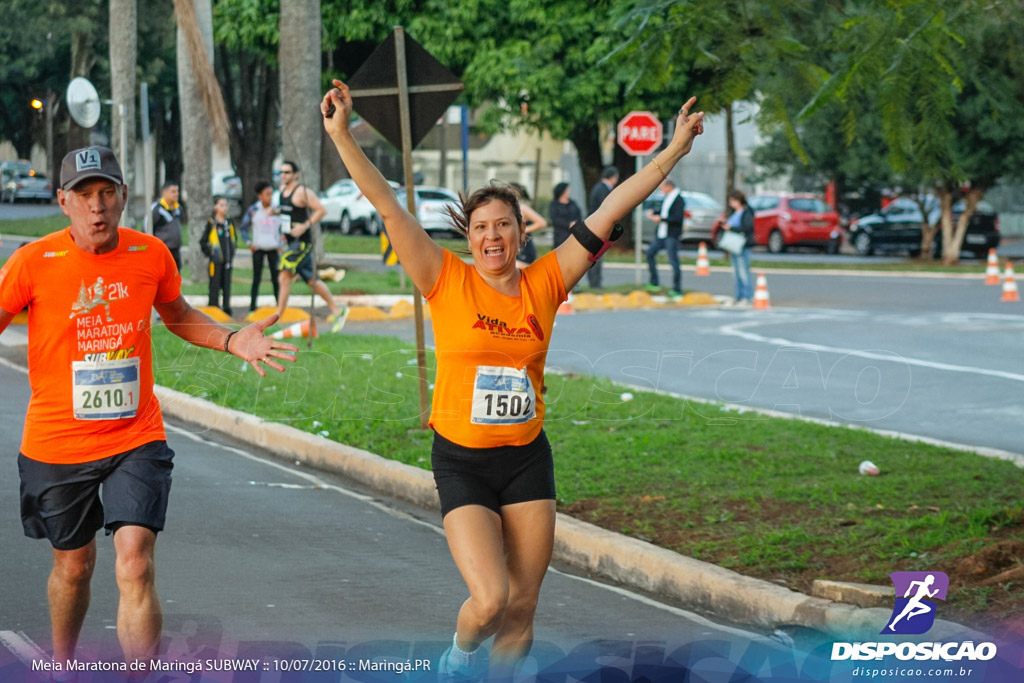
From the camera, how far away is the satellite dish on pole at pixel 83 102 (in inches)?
725

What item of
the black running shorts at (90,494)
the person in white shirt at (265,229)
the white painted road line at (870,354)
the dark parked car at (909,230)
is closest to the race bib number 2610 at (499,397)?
the black running shorts at (90,494)

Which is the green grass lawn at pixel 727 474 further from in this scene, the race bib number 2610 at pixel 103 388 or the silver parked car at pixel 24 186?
the silver parked car at pixel 24 186

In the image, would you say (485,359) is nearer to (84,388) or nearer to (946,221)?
(84,388)

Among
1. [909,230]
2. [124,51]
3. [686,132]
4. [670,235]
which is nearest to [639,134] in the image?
[670,235]

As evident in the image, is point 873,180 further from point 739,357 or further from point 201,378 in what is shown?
point 201,378

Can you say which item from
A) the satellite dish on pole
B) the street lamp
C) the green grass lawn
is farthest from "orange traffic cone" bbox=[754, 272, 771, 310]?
the street lamp

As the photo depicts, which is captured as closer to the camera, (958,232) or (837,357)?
(837,357)

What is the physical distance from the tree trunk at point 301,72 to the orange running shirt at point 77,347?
18.9 metres

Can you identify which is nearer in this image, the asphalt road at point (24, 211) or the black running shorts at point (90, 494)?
the black running shorts at point (90, 494)

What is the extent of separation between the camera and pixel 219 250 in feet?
61.4

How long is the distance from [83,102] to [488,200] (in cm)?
1496

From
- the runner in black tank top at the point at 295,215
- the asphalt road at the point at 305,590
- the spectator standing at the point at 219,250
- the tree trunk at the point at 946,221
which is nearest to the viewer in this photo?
the asphalt road at the point at 305,590

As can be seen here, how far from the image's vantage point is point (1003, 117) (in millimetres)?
8773

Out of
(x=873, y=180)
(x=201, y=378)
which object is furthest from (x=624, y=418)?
(x=873, y=180)
